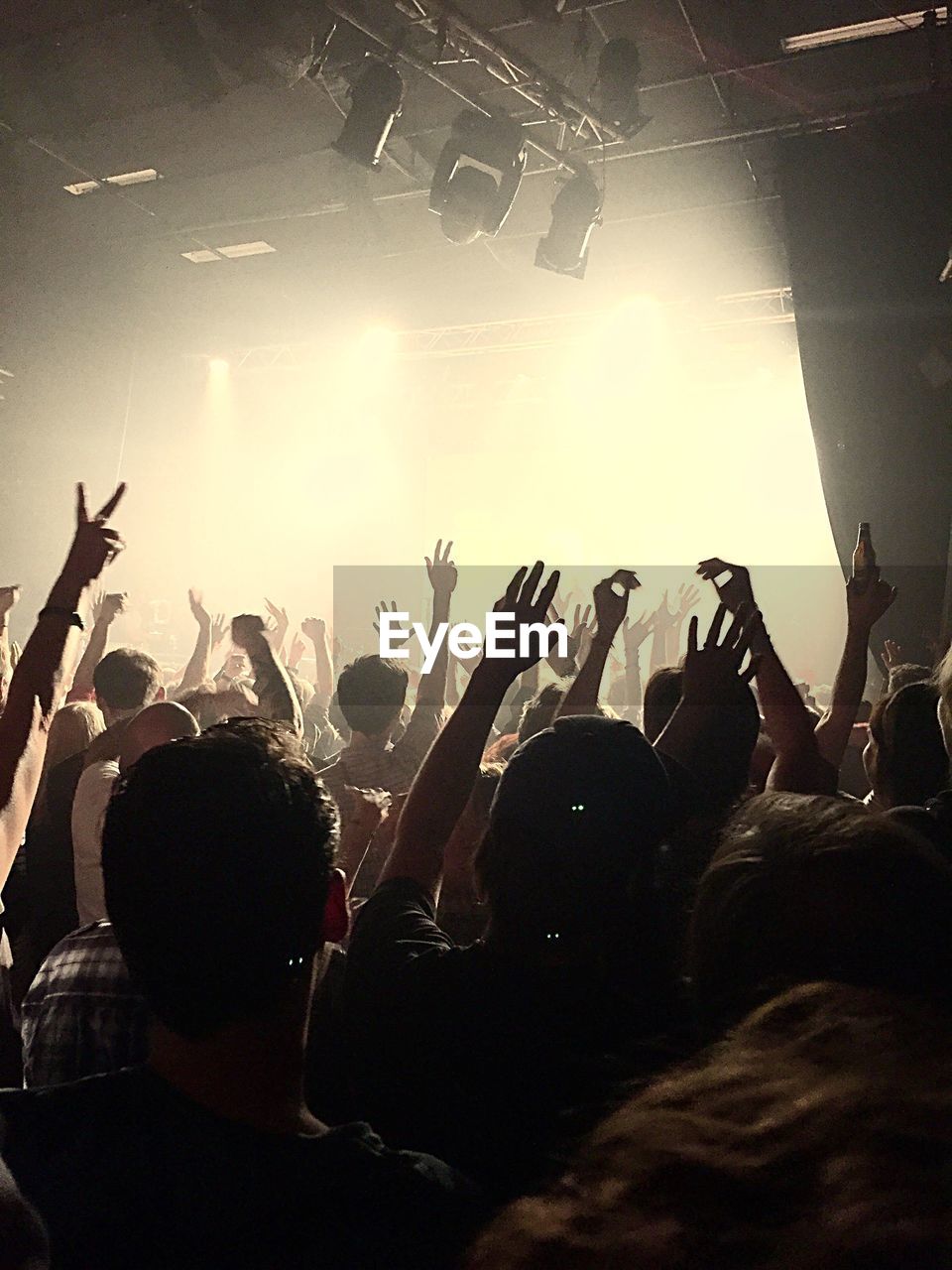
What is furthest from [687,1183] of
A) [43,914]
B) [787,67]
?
[787,67]

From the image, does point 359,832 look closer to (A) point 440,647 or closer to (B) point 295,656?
(A) point 440,647

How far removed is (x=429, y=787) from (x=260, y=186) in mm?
6672

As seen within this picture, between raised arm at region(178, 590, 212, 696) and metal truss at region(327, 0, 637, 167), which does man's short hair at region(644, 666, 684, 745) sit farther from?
metal truss at region(327, 0, 637, 167)

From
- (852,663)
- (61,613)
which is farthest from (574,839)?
(852,663)

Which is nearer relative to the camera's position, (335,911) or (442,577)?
(335,911)

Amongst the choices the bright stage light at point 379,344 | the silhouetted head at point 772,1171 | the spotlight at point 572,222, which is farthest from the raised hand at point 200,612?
the bright stage light at point 379,344

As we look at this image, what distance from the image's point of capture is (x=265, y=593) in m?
12.1

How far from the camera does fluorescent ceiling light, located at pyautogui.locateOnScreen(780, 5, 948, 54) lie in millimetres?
4676

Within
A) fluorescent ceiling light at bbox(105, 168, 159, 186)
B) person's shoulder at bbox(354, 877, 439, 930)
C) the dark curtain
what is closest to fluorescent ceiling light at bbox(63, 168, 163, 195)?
fluorescent ceiling light at bbox(105, 168, 159, 186)

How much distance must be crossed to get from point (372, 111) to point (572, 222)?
1375 mm

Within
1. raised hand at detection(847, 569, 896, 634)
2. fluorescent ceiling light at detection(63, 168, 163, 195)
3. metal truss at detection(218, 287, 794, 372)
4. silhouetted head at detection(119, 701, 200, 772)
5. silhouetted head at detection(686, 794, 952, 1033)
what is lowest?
silhouetted head at detection(119, 701, 200, 772)

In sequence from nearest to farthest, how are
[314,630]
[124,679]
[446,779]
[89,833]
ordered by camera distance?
[446,779] → [89,833] → [124,679] → [314,630]

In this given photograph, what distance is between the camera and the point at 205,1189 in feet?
2.51

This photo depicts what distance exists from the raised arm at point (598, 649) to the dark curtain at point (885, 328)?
10.5 ft
